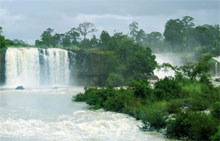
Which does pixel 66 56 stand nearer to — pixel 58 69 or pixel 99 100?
pixel 58 69

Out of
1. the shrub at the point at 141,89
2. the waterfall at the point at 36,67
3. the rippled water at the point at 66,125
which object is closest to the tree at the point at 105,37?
the waterfall at the point at 36,67

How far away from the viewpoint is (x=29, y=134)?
508 inches

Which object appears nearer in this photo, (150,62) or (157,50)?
(150,62)

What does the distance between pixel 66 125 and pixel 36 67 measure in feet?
75.3

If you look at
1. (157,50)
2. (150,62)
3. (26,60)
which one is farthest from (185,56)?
(26,60)

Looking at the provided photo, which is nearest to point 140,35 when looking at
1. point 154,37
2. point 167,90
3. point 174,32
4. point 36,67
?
point 154,37

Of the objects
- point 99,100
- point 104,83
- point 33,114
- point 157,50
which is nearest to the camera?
point 33,114

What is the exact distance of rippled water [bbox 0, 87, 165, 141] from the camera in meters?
12.6

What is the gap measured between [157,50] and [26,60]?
1020 inches

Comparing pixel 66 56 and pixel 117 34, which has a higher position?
pixel 117 34

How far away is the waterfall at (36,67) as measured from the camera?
35.4 m

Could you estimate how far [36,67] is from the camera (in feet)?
120

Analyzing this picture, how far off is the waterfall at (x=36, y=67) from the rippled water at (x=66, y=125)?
15.8 metres

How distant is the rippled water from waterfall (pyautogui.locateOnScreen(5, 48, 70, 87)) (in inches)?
623
